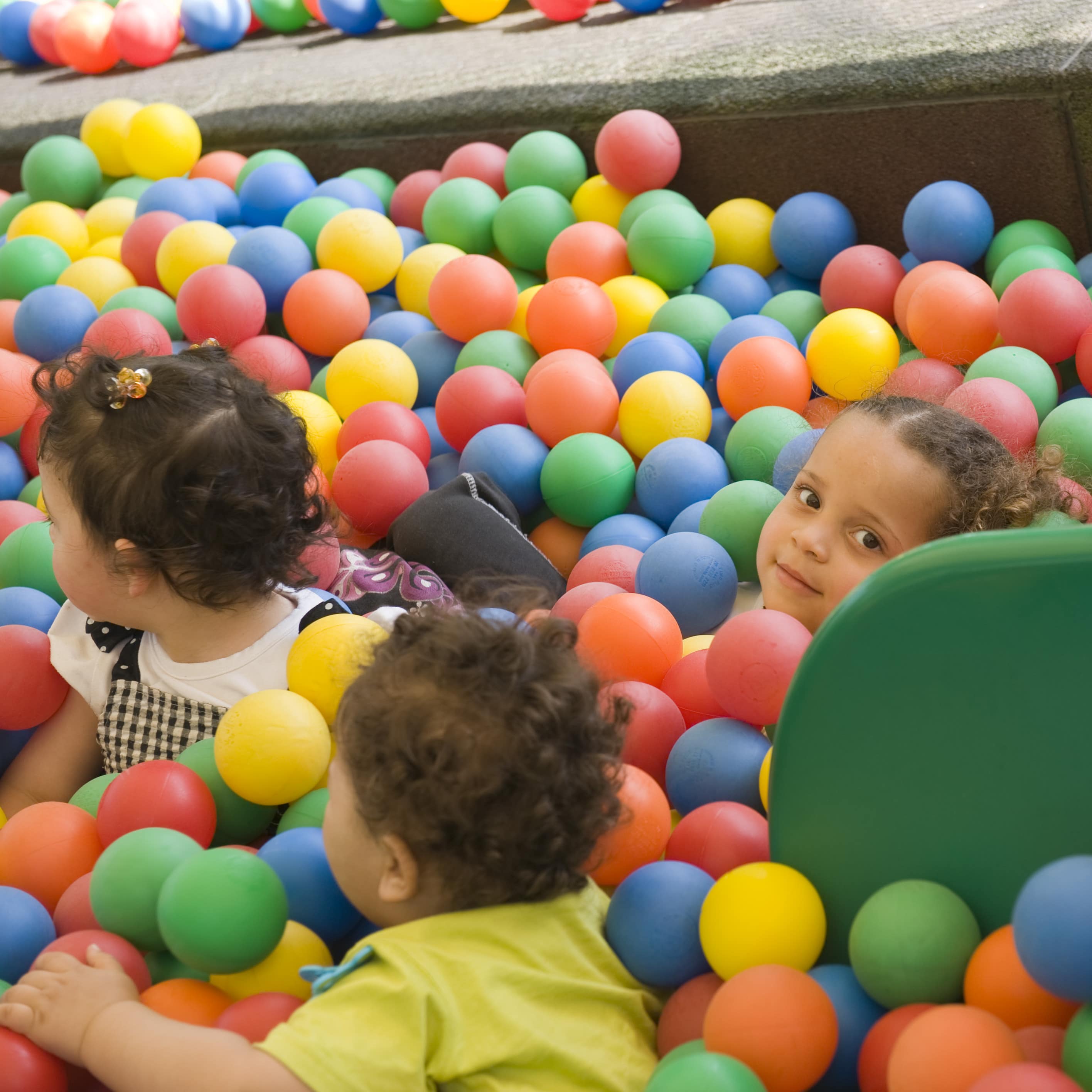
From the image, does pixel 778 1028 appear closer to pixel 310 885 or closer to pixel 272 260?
pixel 310 885

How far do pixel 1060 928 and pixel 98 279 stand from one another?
1.87m

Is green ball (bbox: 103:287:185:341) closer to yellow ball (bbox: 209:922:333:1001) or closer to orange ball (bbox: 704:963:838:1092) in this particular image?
yellow ball (bbox: 209:922:333:1001)

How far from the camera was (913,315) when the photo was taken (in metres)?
1.68

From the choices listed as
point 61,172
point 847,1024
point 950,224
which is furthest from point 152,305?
point 847,1024

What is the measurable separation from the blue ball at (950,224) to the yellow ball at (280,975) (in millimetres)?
1329

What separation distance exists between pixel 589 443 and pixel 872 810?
0.90 meters

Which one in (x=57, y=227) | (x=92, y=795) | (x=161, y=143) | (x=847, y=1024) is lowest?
(x=92, y=795)

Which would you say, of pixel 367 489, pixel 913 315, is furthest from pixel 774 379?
pixel 367 489

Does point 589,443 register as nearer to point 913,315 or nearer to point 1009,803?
point 913,315

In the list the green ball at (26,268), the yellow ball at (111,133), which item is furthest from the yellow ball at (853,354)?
the yellow ball at (111,133)

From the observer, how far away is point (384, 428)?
1.73 meters

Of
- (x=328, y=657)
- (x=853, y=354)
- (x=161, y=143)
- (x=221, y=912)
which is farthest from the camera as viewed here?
(x=161, y=143)

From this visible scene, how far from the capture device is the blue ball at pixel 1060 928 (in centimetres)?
68

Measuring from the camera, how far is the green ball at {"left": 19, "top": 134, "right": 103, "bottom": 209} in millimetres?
2410
